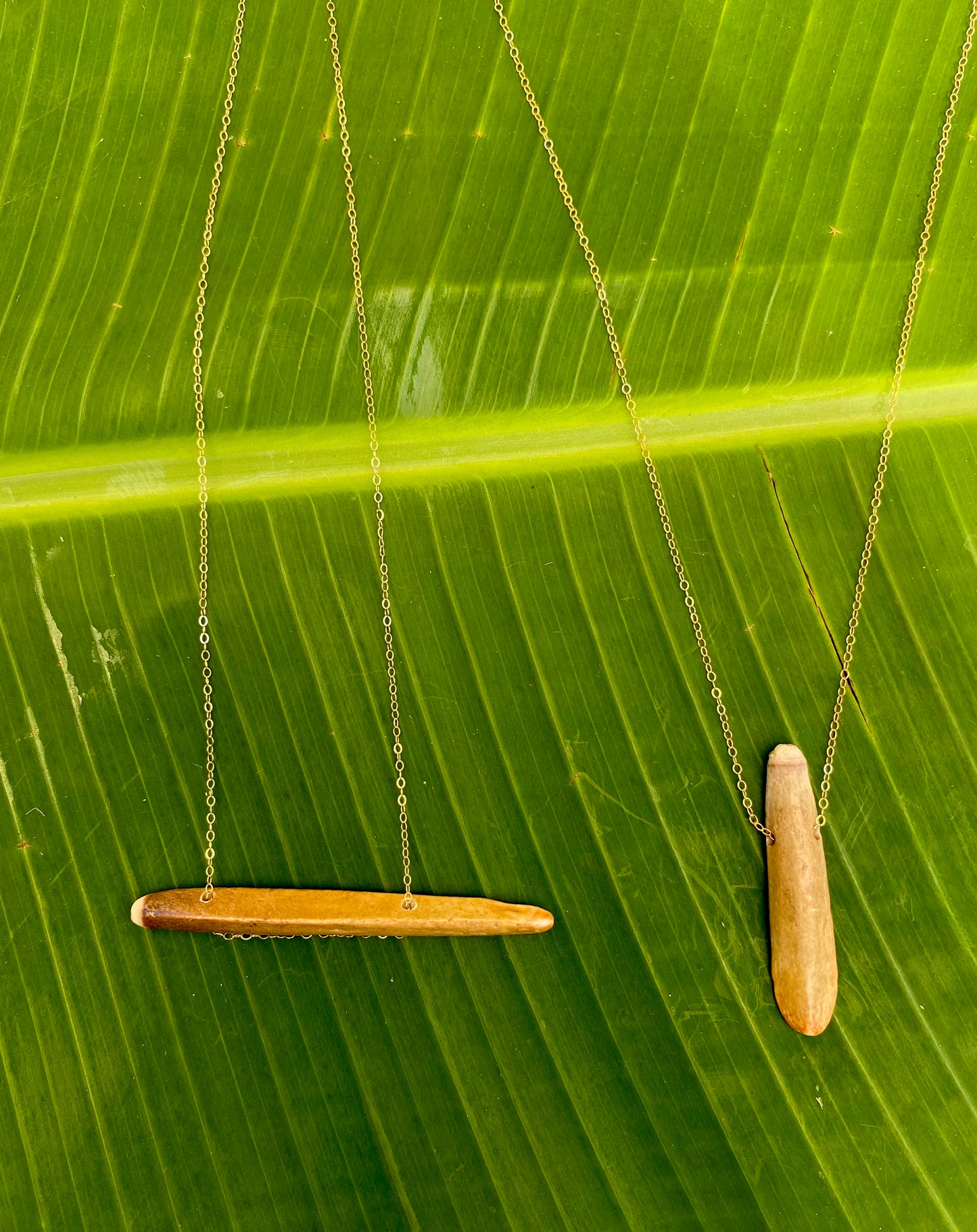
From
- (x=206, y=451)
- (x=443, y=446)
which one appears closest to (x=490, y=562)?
(x=443, y=446)

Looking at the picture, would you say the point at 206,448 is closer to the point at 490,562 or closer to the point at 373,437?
the point at 373,437

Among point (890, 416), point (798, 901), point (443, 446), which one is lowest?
point (798, 901)

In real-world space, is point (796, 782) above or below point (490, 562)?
below

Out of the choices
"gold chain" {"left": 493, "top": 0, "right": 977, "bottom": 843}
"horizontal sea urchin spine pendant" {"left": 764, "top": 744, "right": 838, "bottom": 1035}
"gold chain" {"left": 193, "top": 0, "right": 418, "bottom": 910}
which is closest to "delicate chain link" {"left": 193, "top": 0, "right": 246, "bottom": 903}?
"gold chain" {"left": 193, "top": 0, "right": 418, "bottom": 910}

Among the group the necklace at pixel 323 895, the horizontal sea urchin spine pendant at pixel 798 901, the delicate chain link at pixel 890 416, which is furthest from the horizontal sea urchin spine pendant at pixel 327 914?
the delicate chain link at pixel 890 416

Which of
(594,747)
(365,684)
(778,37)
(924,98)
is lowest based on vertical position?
(594,747)

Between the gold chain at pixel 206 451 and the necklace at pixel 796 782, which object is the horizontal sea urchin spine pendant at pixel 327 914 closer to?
the gold chain at pixel 206 451

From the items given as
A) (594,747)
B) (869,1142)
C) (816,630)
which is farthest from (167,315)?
(869,1142)

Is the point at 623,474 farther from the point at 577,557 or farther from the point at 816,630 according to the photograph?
the point at 816,630
